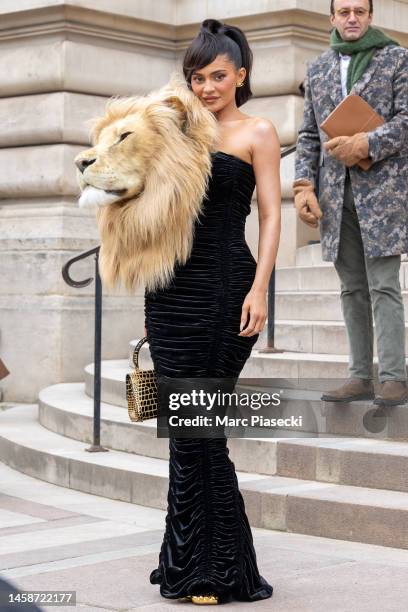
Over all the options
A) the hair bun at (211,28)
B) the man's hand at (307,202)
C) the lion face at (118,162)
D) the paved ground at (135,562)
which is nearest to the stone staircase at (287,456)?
the paved ground at (135,562)

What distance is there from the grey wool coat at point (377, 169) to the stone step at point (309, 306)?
2240mm

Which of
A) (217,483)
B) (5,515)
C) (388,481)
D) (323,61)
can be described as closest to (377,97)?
(323,61)

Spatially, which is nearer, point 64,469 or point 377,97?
point 377,97

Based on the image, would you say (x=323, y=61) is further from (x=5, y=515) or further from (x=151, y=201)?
(x=5, y=515)

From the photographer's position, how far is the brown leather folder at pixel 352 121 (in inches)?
231

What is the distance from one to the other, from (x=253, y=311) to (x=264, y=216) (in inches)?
13.8

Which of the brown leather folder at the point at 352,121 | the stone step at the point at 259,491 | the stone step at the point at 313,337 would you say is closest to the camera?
the stone step at the point at 259,491

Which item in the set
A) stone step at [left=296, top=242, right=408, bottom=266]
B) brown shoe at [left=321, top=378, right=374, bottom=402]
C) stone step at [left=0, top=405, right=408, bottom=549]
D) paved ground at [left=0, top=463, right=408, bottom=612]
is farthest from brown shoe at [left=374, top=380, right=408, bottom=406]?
stone step at [left=296, top=242, right=408, bottom=266]

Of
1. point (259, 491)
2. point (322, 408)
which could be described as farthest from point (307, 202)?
point (259, 491)

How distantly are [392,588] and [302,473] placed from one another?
5.02 feet

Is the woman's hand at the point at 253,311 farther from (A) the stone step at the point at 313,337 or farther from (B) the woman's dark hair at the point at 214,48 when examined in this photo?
(A) the stone step at the point at 313,337

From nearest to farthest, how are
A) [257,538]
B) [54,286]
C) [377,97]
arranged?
1. [257,538]
2. [377,97]
3. [54,286]

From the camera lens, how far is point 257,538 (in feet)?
18.4

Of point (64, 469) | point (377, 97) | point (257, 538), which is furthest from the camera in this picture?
point (64, 469)
